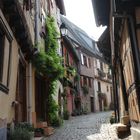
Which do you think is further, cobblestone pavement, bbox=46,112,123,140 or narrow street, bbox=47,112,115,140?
narrow street, bbox=47,112,115,140

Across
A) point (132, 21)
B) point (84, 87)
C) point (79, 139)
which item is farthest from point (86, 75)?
point (132, 21)

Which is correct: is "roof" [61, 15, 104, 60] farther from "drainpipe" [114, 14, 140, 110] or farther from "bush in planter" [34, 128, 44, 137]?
"drainpipe" [114, 14, 140, 110]

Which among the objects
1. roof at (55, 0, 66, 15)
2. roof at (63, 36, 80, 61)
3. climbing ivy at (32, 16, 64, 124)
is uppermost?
roof at (55, 0, 66, 15)

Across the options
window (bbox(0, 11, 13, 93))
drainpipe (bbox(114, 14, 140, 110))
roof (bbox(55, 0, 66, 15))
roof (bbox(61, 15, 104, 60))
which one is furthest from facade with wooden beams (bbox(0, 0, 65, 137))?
roof (bbox(61, 15, 104, 60))

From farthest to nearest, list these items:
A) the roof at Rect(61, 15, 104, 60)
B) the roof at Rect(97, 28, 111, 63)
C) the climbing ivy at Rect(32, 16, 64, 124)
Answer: the roof at Rect(61, 15, 104, 60) < the roof at Rect(97, 28, 111, 63) < the climbing ivy at Rect(32, 16, 64, 124)

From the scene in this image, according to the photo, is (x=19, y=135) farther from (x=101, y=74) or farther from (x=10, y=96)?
(x=101, y=74)

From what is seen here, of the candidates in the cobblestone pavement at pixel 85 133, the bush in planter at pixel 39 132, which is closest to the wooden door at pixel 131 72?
the cobblestone pavement at pixel 85 133

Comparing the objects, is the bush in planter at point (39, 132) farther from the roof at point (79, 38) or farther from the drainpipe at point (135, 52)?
the roof at point (79, 38)

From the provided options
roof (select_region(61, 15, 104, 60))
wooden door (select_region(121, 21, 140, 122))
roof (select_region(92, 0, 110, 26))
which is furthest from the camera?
roof (select_region(61, 15, 104, 60))

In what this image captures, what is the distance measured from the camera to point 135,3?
6.65 meters

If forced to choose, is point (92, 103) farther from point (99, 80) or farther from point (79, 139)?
point (79, 139)

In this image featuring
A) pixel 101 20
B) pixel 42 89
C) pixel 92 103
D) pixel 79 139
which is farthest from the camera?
pixel 92 103

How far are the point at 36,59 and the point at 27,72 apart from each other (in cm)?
81

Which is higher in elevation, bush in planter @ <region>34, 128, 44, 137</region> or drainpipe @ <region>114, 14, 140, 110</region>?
drainpipe @ <region>114, 14, 140, 110</region>
